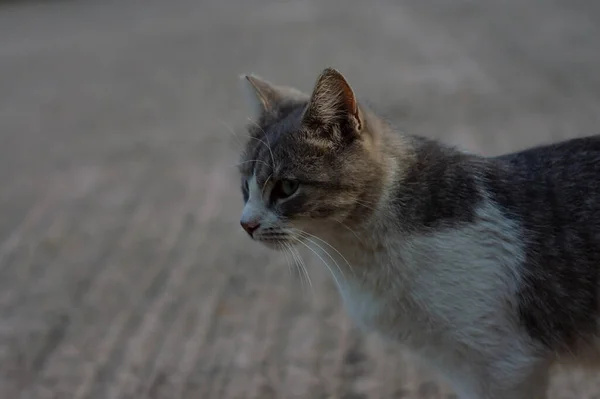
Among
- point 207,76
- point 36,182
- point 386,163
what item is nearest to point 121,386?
point 386,163

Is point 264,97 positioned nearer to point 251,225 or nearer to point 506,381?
point 251,225

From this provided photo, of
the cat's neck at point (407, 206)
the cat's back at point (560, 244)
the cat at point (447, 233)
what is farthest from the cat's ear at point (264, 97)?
the cat's back at point (560, 244)

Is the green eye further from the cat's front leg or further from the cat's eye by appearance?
the cat's front leg

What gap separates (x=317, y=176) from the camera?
959mm

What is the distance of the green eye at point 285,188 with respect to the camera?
0.97 metres

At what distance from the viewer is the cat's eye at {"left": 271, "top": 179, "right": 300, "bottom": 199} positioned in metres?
0.97

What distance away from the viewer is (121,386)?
4.01ft

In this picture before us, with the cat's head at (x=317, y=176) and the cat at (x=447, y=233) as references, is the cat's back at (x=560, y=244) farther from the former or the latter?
the cat's head at (x=317, y=176)

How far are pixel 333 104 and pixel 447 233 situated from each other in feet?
0.74

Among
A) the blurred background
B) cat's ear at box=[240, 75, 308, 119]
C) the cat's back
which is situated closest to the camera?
the cat's back

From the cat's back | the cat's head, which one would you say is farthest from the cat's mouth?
the cat's back

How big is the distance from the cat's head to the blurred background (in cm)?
35

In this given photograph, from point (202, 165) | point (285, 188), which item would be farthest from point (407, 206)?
point (202, 165)

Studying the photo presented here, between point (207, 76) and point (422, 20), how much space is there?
1.04 meters
